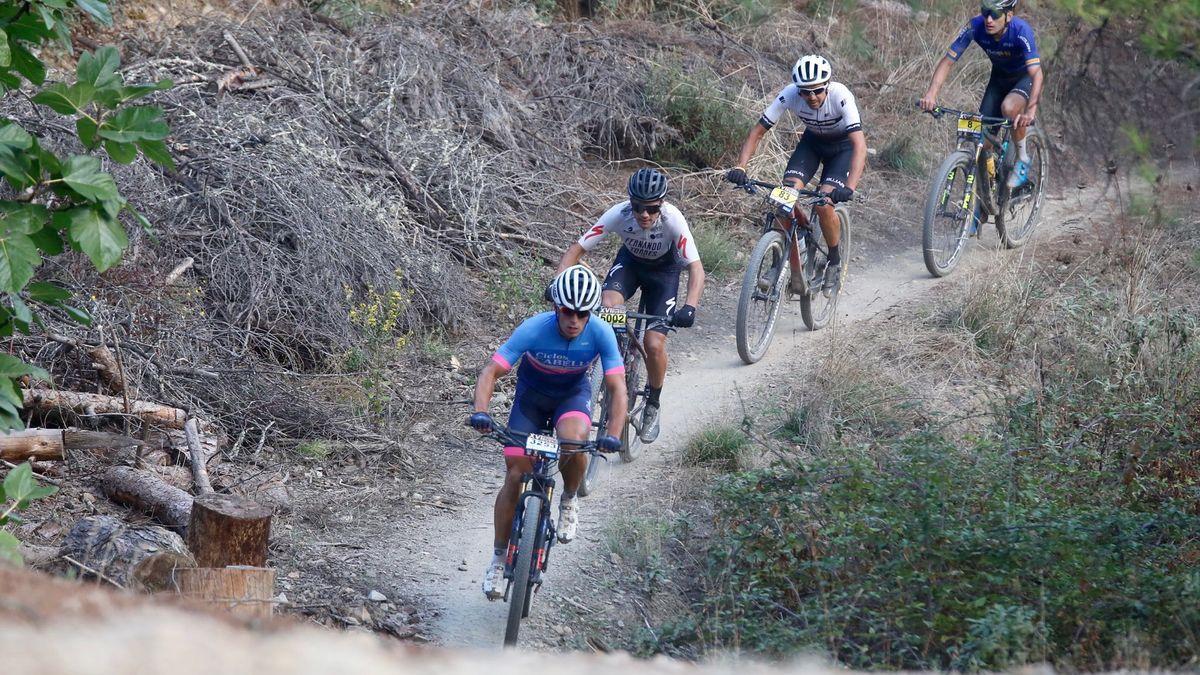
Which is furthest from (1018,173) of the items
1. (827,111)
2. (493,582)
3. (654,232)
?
(493,582)

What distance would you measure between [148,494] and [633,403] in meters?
3.17

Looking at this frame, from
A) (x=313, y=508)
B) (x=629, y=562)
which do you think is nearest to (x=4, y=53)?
(x=313, y=508)

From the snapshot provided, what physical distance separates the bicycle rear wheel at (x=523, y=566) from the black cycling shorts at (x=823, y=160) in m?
4.61

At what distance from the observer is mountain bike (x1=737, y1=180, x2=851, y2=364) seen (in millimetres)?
8578

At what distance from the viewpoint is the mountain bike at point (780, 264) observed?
8578 millimetres

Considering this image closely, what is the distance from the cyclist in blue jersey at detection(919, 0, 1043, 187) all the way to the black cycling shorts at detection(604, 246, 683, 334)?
377cm

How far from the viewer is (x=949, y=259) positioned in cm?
1121

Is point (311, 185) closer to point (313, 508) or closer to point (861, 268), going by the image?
point (313, 508)

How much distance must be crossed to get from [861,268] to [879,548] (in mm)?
7014

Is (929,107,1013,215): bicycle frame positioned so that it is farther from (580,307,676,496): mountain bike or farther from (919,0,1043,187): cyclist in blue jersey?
(580,307,676,496): mountain bike

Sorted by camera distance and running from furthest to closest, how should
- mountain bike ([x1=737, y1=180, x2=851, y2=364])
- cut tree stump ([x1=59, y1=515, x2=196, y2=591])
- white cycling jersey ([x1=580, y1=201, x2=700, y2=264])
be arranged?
mountain bike ([x1=737, y1=180, x2=851, y2=364])
white cycling jersey ([x1=580, y1=201, x2=700, y2=264])
cut tree stump ([x1=59, y1=515, x2=196, y2=591])

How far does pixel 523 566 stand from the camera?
17.1ft

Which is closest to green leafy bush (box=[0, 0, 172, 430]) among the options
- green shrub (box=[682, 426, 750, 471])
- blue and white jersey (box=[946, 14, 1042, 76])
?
green shrub (box=[682, 426, 750, 471])

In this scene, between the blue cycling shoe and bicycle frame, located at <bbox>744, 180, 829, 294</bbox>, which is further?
the blue cycling shoe
